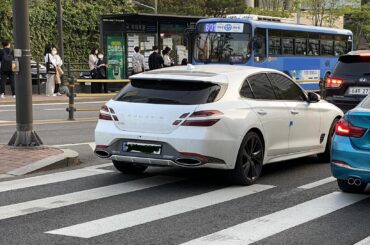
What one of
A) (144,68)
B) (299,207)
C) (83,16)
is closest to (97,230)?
(299,207)

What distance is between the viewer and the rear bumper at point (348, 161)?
685cm

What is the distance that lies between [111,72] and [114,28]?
6.32ft

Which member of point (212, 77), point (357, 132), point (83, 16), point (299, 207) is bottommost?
point (299, 207)

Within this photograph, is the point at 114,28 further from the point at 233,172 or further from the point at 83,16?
the point at 233,172

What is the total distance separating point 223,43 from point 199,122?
47.7 ft

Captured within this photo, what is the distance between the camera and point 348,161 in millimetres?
6988

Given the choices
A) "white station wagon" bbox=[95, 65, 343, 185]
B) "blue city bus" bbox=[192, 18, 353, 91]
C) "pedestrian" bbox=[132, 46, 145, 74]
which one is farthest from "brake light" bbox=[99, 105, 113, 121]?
"pedestrian" bbox=[132, 46, 145, 74]

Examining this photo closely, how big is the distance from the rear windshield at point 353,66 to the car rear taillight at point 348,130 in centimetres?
532

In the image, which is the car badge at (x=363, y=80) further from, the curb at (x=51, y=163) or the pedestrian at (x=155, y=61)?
the pedestrian at (x=155, y=61)

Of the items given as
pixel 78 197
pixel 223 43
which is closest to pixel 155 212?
pixel 78 197

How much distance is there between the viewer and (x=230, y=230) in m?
5.86

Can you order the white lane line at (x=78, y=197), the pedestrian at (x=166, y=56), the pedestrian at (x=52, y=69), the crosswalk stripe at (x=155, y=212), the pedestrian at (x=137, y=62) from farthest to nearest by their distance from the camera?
1. the pedestrian at (x=137, y=62)
2. the pedestrian at (x=166, y=56)
3. the pedestrian at (x=52, y=69)
4. the white lane line at (x=78, y=197)
5. the crosswalk stripe at (x=155, y=212)

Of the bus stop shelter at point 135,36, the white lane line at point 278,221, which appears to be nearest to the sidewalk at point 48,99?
the bus stop shelter at point 135,36

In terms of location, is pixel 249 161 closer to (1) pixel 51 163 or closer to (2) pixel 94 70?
(1) pixel 51 163
